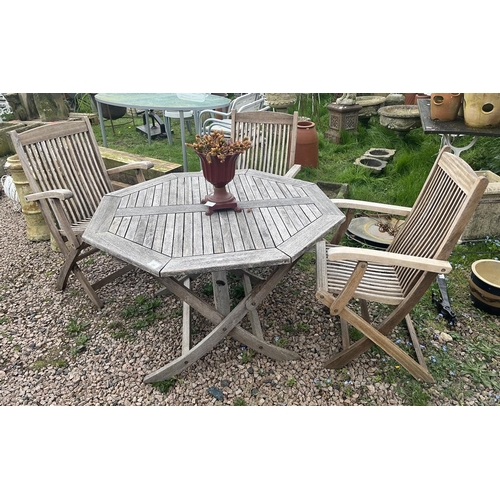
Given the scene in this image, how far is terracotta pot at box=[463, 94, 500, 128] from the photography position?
352cm

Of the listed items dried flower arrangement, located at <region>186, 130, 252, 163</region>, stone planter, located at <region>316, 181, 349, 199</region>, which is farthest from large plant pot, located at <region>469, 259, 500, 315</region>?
dried flower arrangement, located at <region>186, 130, 252, 163</region>

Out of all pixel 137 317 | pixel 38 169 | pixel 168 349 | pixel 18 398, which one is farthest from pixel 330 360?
pixel 38 169

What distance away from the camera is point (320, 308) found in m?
2.96

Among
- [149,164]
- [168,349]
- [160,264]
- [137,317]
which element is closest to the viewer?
[160,264]

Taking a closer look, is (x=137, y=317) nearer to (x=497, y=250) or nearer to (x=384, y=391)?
(x=384, y=391)

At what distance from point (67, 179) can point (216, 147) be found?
1.61 metres

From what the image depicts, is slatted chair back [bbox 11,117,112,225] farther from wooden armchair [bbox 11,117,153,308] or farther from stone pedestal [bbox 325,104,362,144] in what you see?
stone pedestal [bbox 325,104,362,144]

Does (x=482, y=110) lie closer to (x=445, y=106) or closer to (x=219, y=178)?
(x=445, y=106)

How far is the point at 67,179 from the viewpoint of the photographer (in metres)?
3.09

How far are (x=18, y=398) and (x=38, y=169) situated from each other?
169 centimetres

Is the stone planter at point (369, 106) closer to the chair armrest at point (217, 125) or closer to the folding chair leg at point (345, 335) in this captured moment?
the chair armrest at point (217, 125)

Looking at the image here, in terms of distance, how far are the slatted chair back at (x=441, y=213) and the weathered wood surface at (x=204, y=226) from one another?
529mm

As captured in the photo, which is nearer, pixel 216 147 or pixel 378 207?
pixel 216 147

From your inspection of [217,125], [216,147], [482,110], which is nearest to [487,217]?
[482,110]
